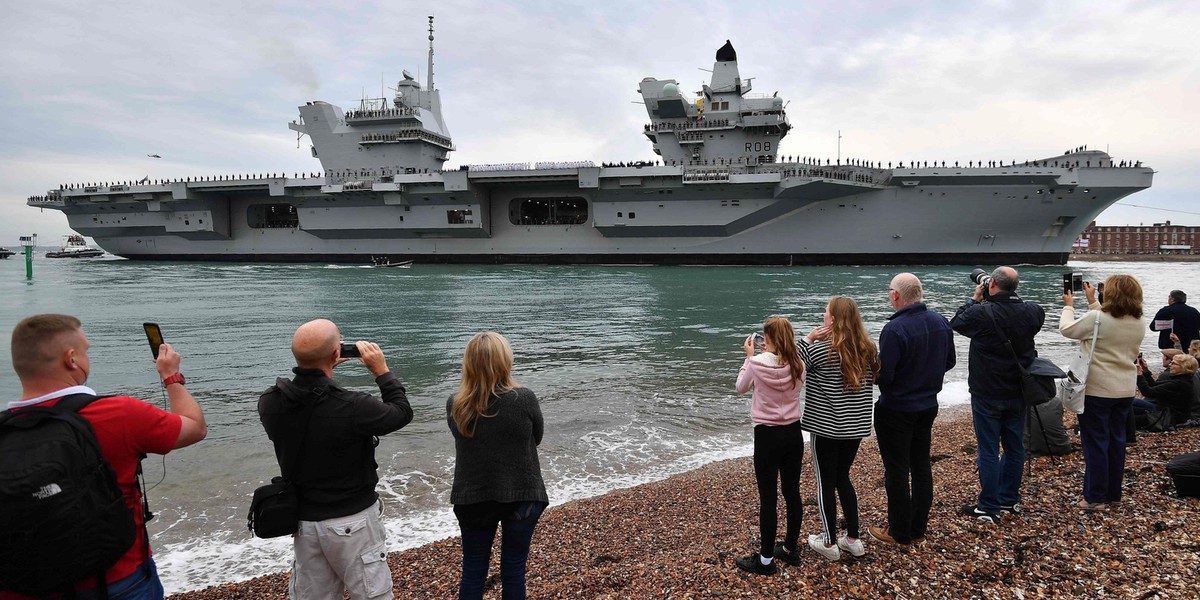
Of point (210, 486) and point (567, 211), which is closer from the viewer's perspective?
point (210, 486)

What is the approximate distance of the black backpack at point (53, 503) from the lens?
1.46m

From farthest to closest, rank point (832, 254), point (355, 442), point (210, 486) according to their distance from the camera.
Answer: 1. point (832, 254)
2. point (210, 486)
3. point (355, 442)

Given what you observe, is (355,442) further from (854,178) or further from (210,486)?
(854,178)

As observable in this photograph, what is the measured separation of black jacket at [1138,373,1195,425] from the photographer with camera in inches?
110

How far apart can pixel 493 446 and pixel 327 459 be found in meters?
0.60

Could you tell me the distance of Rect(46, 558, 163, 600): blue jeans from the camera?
5.59 feet

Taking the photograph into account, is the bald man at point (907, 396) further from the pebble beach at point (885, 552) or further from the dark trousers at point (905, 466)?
the pebble beach at point (885, 552)

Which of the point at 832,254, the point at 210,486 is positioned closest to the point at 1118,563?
the point at 210,486

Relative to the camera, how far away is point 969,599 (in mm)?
2707

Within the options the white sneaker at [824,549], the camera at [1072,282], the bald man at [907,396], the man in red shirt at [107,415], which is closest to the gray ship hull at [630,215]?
the camera at [1072,282]

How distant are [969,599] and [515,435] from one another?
7.10 ft

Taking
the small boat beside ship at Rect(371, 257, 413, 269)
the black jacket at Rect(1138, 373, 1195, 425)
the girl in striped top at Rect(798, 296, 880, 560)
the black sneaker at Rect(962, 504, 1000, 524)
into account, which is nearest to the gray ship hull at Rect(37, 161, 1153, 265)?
the small boat beside ship at Rect(371, 257, 413, 269)

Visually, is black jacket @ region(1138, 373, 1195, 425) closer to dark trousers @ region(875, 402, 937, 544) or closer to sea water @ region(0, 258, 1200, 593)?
sea water @ region(0, 258, 1200, 593)

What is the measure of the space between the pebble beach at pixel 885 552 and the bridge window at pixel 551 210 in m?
34.8
